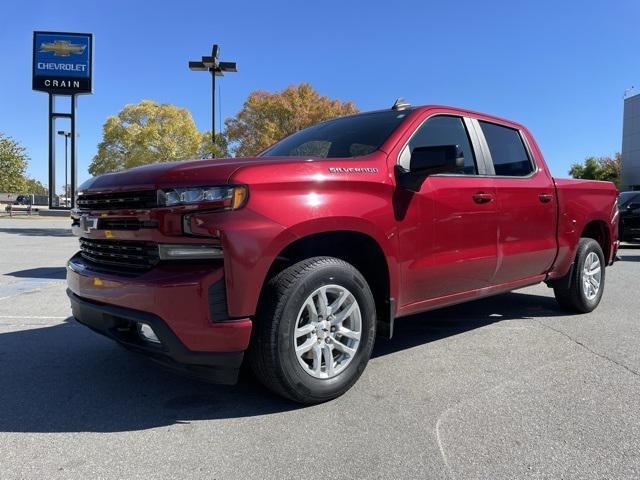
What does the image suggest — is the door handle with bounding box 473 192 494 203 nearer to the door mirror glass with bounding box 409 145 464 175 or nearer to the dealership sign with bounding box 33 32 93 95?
the door mirror glass with bounding box 409 145 464 175

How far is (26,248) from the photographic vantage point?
1350 centimetres

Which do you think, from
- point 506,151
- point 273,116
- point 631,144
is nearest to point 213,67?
point 273,116

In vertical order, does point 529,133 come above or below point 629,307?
above

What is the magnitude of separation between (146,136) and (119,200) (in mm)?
36994

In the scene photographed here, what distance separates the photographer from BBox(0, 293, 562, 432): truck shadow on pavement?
308cm

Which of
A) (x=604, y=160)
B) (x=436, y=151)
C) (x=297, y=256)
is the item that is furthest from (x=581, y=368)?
(x=604, y=160)

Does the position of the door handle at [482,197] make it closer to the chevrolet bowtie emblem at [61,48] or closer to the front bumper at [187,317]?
the front bumper at [187,317]

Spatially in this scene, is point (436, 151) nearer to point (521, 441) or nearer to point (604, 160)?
point (521, 441)

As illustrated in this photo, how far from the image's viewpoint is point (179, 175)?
2.93 m

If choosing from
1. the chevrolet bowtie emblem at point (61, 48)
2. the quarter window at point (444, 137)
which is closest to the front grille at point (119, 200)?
the quarter window at point (444, 137)

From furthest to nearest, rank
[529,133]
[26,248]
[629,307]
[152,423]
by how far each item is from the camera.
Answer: [26,248]
[629,307]
[529,133]
[152,423]

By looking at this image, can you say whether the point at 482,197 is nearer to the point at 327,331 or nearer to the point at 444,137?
the point at 444,137

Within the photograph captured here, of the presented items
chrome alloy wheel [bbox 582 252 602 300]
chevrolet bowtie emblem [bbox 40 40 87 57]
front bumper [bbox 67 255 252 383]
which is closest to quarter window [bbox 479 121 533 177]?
chrome alloy wheel [bbox 582 252 602 300]

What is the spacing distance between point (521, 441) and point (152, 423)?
2.04 metres
